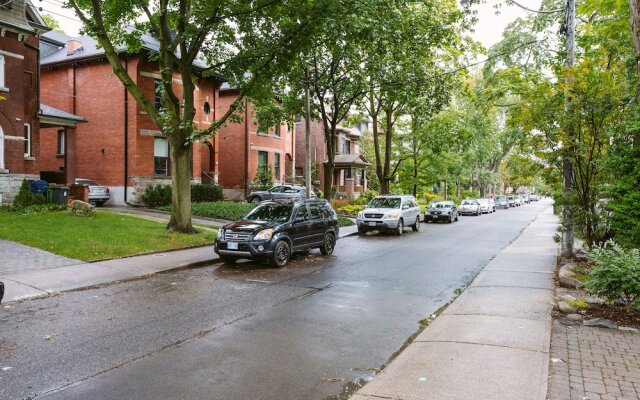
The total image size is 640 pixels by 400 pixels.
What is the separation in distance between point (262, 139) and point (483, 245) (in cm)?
2246

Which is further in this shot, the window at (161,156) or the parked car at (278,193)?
the parked car at (278,193)

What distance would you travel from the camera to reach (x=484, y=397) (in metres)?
4.01

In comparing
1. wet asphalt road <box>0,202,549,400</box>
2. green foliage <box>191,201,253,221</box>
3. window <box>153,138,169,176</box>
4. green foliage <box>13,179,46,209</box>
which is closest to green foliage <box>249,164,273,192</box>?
window <box>153,138,169,176</box>

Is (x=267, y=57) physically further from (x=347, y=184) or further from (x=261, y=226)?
(x=347, y=184)

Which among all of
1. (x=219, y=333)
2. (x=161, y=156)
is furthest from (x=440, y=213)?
(x=219, y=333)

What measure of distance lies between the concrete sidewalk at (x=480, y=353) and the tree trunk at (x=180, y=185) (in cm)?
951

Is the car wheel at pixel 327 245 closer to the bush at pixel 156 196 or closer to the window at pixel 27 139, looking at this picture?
the bush at pixel 156 196

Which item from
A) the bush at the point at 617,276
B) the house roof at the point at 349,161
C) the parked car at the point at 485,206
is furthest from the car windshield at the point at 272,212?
the parked car at the point at 485,206

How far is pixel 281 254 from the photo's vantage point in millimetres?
11500

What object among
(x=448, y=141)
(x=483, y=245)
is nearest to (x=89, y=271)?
(x=483, y=245)

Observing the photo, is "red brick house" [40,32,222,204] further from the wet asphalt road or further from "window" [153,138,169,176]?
the wet asphalt road

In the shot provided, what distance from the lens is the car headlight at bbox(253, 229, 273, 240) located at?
1104cm

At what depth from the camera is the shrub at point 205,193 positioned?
26984mm

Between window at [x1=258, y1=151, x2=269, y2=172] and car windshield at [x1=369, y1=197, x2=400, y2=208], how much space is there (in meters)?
15.0
